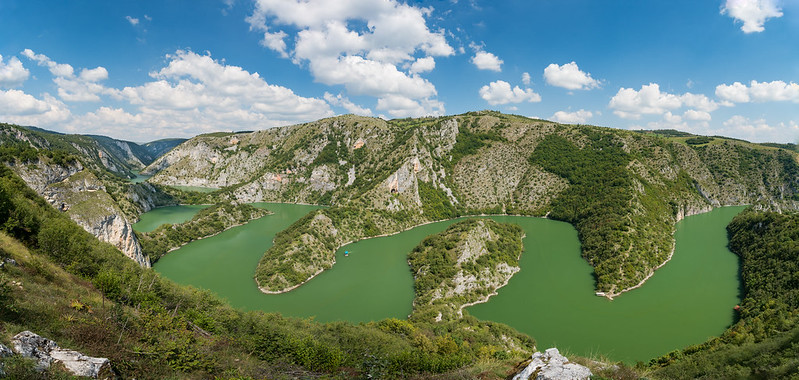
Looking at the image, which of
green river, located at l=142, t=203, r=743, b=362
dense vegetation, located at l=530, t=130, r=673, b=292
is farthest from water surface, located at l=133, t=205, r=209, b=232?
dense vegetation, located at l=530, t=130, r=673, b=292

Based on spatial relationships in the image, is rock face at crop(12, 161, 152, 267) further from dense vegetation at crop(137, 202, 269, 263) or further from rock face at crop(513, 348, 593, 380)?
rock face at crop(513, 348, 593, 380)

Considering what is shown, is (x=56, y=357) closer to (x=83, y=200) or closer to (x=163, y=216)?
(x=83, y=200)

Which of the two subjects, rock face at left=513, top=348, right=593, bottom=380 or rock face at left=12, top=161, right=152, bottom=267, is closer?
rock face at left=513, top=348, right=593, bottom=380

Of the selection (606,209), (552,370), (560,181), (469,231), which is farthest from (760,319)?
(560,181)

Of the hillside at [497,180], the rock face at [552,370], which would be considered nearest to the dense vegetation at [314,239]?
the hillside at [497,180]

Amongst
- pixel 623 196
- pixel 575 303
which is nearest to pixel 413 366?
pixel 575 303

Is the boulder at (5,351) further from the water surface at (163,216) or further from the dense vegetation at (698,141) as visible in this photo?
the dense vegetation at (698,141)

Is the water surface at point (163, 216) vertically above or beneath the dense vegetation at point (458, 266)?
above
